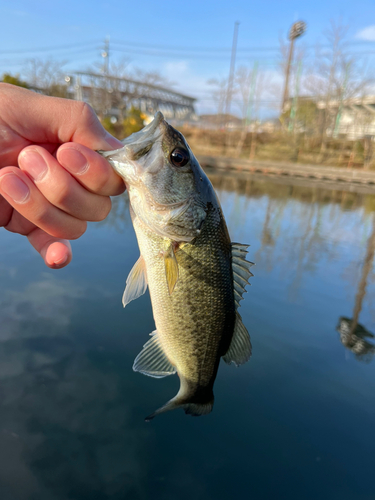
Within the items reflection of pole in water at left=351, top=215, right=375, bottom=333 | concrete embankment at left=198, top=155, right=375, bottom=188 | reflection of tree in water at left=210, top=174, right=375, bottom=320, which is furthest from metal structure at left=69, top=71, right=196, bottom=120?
reflection of pole in water at left=351, top=215, right=375, bottom=333

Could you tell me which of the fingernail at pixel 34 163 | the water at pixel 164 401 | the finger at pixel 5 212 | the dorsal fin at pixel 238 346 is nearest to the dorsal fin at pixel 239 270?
the dorsal fin at pixel 238 346

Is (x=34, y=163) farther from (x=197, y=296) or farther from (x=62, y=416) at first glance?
(x=62, y=416)

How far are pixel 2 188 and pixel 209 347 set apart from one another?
1.14 metres

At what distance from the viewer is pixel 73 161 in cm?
131

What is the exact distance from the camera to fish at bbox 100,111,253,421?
1.42m

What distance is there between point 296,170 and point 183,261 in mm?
21706

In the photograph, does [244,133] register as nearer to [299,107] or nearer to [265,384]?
[299,107]

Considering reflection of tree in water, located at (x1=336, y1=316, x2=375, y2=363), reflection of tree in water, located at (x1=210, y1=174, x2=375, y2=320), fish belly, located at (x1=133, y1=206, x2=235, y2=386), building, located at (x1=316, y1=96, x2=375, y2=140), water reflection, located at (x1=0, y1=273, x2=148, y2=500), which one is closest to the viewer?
fish belly, located at (x1=133, y1=206, x2=235, y2=386)

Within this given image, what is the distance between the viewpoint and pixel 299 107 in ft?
93.9

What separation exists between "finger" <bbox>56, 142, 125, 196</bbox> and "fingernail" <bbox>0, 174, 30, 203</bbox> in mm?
178

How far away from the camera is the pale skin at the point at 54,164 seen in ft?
4.31

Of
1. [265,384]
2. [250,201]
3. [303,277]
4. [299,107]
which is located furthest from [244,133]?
[265,384]

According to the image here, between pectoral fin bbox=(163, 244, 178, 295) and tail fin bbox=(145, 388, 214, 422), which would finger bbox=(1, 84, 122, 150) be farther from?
tail fin bbox=(145, 388, 214, 422)

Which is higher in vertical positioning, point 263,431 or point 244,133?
point 244,133
